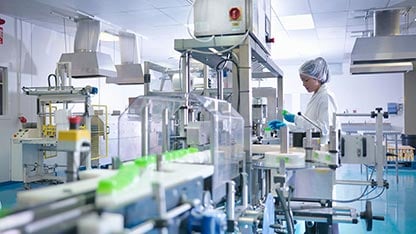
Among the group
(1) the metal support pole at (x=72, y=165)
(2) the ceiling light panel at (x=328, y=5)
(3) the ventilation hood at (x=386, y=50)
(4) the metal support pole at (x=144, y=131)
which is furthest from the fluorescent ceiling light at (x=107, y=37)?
(1) the metal support pole at (x=72, y=165)

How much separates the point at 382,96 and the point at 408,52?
18.4 feet

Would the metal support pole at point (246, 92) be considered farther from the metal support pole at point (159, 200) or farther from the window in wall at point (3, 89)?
the window in wall at point (3, 89)

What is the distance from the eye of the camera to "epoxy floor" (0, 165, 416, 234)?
147 inches

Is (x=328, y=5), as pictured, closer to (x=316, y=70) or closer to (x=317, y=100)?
(x=316, y=70)

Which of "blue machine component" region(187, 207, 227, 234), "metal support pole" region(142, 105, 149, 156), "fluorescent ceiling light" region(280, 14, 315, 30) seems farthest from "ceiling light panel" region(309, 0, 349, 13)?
"blue machine component" region(187, 207, 227, 234)

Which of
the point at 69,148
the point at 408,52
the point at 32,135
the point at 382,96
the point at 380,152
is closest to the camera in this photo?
the point at 69,148

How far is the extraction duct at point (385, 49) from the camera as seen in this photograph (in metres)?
4.66

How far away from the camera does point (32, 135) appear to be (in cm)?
556

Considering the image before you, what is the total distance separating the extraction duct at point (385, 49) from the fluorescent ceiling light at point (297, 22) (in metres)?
1.13

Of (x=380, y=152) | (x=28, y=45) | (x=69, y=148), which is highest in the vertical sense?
(x=28, y=45)

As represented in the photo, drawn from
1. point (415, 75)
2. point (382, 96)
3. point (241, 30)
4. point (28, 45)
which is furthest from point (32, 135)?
point (382, 96)

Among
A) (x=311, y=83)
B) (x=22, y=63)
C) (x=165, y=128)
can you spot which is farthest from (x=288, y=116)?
(x=22, y=63)

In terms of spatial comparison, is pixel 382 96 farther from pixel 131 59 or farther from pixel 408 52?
→ pixel 131 59

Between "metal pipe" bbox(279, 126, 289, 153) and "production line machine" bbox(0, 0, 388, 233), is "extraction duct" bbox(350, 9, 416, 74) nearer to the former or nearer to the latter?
"production line machine" bbox(0, 0, 388, 233)
